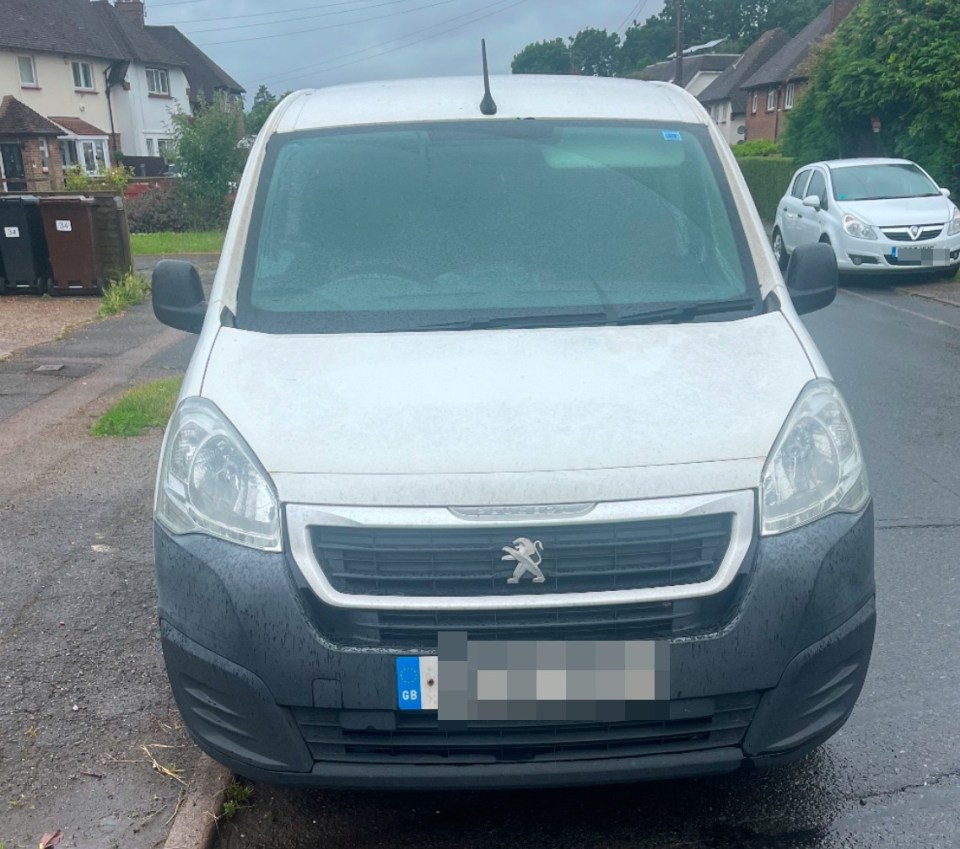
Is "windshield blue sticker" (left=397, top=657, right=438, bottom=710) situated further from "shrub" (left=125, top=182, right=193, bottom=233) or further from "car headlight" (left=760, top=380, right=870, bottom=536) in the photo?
"shrub" (left=125, top=182, right=193, bottom=233)

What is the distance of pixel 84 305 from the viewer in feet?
49.2

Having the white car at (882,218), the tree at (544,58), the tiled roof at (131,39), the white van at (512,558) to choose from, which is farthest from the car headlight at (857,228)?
the tree at (544,58)

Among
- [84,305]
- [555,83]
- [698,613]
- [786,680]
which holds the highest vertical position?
[555,83]

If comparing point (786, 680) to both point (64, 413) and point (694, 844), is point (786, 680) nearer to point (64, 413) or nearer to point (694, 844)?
point (694, 844)

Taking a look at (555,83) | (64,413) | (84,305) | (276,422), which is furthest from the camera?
(84,305)

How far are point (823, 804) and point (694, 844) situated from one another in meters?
0.46

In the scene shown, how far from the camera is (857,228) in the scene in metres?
15.8

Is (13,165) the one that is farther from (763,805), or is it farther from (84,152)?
(763,805)

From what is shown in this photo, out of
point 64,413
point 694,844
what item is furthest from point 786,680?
point 64,413

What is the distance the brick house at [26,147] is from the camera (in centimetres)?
4472

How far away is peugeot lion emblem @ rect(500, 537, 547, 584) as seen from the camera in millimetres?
2682

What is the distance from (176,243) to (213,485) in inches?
933

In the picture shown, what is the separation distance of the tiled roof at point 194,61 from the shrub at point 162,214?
108ft

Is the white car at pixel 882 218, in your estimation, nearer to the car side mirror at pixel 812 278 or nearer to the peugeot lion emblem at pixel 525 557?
the car side mirror at pixel 812 278
